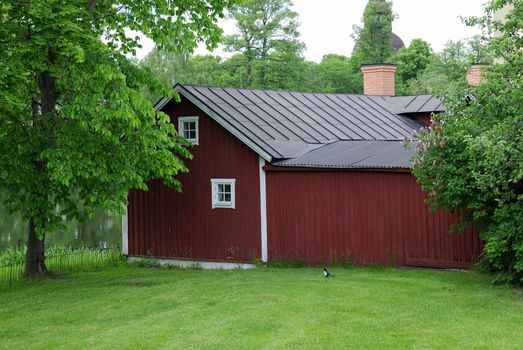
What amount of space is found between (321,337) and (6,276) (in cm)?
1139

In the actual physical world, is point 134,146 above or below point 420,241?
above

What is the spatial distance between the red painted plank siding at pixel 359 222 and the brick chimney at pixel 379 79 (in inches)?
530

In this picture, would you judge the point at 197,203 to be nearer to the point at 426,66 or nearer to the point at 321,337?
the point at 321,337

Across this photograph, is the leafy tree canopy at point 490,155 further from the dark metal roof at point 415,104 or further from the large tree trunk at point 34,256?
the dark metal roof at point 415,104

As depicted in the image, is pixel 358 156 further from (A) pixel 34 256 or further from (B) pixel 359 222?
(A) pixel 34 256

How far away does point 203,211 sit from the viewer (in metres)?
20.7

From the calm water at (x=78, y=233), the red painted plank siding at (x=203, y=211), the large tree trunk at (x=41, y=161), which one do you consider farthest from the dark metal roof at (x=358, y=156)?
the calm water at (x=78, y=233)

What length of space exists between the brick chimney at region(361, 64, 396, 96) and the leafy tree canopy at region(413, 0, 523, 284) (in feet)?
54.8

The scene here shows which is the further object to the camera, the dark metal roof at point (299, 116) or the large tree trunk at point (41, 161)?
the dark metal roof at point (299, 116)

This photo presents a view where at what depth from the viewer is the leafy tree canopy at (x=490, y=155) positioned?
1313 cm

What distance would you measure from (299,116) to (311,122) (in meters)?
0.43

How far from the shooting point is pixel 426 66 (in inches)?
2601

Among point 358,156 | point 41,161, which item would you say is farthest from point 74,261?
point 358,156

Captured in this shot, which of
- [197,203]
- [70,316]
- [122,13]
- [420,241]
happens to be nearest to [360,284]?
[420,241]
